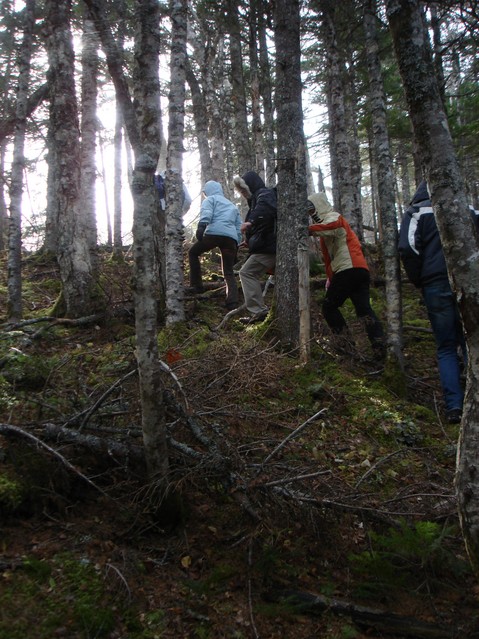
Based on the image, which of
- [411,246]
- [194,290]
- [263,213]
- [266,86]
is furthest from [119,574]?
[266,86]

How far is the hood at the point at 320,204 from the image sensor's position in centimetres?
558

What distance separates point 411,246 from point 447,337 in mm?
1026

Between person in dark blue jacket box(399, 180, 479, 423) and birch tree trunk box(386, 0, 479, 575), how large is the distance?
6.70ft

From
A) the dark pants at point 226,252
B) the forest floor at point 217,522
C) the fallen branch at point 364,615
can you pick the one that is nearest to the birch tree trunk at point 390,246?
the forest floor at point 217,522

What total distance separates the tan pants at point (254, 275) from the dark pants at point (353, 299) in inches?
51.0

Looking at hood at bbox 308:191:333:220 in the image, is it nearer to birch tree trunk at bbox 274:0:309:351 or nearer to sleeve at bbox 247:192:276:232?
birch tree trunk at bbox 274:0:309:351

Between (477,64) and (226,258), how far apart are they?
5.87 meters

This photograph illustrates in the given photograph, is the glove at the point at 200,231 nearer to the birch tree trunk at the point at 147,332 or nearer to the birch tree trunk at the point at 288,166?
the birch tree trunk at the point at 288,166

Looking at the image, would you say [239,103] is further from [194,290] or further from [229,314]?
[229,314]

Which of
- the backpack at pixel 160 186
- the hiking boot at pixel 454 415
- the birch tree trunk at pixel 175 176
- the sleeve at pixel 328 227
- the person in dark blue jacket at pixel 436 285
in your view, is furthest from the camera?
the backpack at pixel 160 186

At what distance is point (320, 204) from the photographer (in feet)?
18.5

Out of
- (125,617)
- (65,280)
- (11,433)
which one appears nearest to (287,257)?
(65,280)

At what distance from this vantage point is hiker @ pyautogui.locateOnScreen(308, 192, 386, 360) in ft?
17.9

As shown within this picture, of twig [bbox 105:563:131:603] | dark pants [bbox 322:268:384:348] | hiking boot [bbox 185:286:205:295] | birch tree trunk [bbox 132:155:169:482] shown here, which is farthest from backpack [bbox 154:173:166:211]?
twig [bbox 105:563:131:603]
